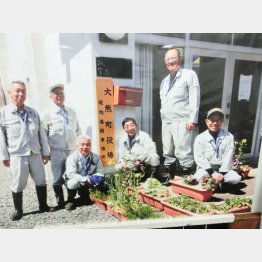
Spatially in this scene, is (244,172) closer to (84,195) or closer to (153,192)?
(153,192)

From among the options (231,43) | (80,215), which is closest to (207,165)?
(231,43)

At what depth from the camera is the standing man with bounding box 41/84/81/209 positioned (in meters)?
1.75

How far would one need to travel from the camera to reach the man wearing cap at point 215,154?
196cm

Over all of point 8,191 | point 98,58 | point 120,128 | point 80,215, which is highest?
point 98,58

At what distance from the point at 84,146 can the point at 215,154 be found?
1.35 meters

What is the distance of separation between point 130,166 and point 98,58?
3.52 feet

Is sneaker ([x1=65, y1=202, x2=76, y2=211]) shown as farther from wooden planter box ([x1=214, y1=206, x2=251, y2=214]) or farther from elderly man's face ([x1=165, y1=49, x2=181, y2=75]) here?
elderly man's face ([x1=165, y1=49, x2=181, y2=75])

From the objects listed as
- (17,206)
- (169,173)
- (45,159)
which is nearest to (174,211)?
(169,173)

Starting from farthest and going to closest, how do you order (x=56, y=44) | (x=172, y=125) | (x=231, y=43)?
(x=172, y=125), (x=231, y=43), (x=56, y=44)

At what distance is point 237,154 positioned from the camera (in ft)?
6.69

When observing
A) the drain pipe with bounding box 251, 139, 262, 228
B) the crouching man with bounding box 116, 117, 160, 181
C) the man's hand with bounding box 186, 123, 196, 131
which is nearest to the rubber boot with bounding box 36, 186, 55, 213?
the crouching man with bounding box 116, 117, 160, 181

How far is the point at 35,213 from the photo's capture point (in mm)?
1930

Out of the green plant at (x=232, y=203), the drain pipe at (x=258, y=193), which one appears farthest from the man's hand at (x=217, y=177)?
the drain pipe at (x=258, y=193)

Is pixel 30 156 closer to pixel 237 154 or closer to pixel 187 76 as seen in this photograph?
pixel 187 76
